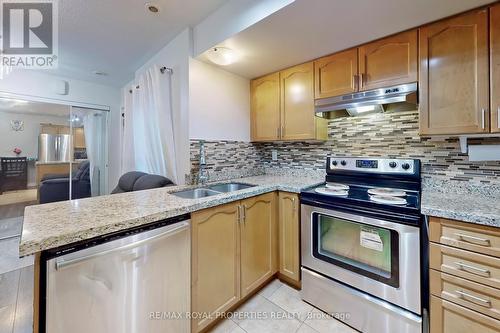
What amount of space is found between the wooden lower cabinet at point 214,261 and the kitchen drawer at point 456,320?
118 cm

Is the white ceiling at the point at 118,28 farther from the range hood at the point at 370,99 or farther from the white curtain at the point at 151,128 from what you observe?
the range hood at the point at 370,99

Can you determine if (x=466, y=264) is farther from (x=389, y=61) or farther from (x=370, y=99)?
(x=389, y=61)

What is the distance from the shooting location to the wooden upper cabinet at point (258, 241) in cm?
166

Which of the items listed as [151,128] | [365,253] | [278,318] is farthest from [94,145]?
[365,253]

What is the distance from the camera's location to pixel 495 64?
49.0 inches

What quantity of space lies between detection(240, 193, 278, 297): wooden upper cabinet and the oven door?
0.29m

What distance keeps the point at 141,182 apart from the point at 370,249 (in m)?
2.14

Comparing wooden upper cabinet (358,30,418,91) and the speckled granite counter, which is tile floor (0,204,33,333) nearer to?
the speckled granite counter

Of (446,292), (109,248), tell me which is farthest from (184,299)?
(446,292)

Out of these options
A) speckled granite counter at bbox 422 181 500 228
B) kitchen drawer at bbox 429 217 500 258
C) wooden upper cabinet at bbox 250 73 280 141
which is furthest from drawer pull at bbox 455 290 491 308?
wooden upper cabinet at bbox 250 73 280 141

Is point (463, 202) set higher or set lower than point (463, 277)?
higher

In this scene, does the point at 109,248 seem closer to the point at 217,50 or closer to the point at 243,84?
the point at 217,50

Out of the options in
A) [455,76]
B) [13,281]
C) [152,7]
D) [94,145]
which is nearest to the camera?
[455,76]

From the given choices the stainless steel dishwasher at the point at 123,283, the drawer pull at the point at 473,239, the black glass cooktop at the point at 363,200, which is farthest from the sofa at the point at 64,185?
the drawer pull at the point at 473,239
